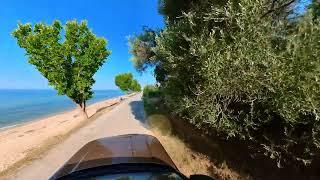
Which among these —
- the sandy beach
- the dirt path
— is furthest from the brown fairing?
the sandy beach

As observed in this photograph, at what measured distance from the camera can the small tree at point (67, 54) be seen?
27344 millimetres

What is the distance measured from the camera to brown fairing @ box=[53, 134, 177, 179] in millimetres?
5129

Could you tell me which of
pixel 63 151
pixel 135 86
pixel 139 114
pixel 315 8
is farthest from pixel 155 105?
pixel 135 86

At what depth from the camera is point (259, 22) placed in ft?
24.5

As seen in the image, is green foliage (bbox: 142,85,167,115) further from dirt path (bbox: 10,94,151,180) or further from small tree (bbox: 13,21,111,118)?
small tree (bbox: 13,21,111,118)

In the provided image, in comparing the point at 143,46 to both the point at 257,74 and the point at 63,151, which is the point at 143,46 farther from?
the point at 257,74

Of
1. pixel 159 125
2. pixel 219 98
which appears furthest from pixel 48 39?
pixel 219 98

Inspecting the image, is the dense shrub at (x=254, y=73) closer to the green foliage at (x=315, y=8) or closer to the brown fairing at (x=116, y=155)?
the green foliage at (x=315, y=8)

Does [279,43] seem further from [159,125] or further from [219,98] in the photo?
[159,125]

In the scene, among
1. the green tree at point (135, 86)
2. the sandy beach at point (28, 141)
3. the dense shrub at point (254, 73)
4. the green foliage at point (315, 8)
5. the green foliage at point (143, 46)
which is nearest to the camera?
the dense shrub at point (254, 73)

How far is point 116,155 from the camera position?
5551mm

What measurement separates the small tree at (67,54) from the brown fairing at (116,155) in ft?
71.5

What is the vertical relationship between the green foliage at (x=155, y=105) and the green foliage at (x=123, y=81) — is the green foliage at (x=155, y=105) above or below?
below

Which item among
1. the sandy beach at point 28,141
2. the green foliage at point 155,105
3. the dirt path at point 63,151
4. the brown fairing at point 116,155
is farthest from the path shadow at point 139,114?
the brown fairing at point 116,155
